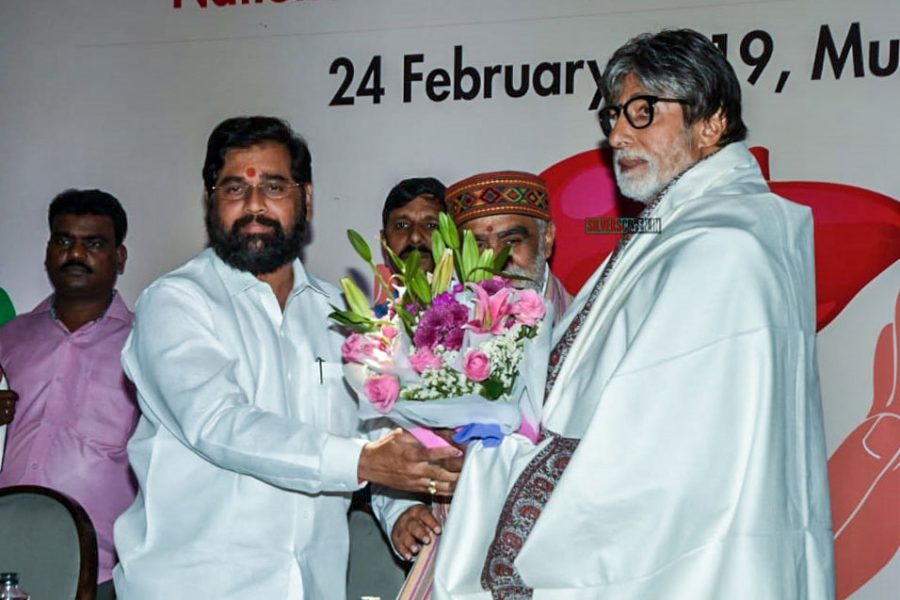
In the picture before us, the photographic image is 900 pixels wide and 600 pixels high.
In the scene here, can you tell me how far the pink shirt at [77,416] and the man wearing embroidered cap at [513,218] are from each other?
1806mm

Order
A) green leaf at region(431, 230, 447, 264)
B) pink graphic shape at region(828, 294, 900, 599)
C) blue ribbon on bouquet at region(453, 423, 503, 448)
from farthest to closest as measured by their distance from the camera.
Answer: pink graphic shape at region(828, 294, 900, 599), green leaf at region(431, 230, 447, 264), blue ribbon on bouquet at region(453, 423, 503, 448)

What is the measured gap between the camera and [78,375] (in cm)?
552

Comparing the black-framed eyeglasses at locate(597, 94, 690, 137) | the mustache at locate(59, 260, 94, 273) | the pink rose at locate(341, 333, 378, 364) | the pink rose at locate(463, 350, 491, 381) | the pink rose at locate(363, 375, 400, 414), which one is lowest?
the pink rose at locate(363, 375, 400, 414)

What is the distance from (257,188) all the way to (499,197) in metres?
0.85

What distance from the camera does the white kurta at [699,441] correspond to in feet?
9.60

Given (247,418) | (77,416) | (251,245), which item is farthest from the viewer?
(77,416)

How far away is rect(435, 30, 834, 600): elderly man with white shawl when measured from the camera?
9.61 feet

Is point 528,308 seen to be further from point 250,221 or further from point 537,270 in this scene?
point 537,270

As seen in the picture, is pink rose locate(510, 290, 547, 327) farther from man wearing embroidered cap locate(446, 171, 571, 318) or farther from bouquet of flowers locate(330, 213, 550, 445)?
man wearing embroidered cap locate(446, 171, 571, 318)

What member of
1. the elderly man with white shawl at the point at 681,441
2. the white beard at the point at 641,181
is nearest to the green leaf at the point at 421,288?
the elderly man with white shawl at the point at 681,441

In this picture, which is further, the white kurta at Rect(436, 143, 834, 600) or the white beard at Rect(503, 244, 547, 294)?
the white beard at Rect(503, 244, 547, 294)

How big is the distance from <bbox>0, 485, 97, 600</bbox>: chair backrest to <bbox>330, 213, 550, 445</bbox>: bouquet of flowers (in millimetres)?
1216

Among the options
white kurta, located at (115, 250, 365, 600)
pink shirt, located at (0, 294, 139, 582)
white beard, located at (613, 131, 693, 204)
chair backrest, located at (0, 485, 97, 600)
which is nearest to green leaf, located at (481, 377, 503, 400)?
white kurta, located at (115, 250, 365, 600)

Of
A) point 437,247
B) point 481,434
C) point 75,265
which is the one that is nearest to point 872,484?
point 481,434
